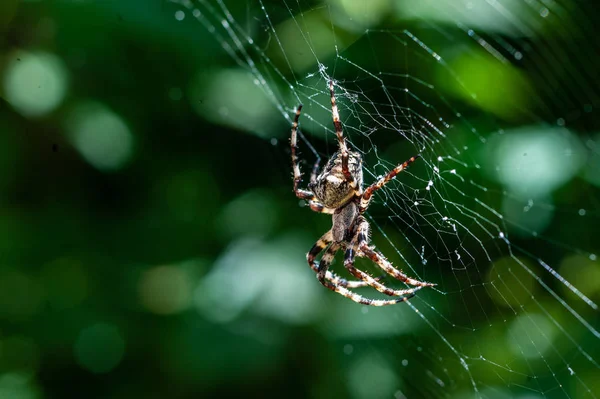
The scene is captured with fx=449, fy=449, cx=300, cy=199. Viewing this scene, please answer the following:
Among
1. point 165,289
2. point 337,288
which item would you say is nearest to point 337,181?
point 337,288

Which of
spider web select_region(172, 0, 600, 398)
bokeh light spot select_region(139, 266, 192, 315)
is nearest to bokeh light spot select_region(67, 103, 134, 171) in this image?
bokeh light spot select_region(139, 266, 192, 315)

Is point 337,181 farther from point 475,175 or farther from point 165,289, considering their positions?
point 165,289

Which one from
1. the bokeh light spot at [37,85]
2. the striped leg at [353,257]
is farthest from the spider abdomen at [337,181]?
the bokeh light spot at [37,85]

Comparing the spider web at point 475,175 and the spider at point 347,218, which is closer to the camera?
the spider at point 347,218

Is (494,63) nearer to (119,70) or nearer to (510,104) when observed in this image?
(510,104)

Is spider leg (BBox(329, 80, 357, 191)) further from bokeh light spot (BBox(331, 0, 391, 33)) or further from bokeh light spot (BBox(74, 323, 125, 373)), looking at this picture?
bokeh light spot (BBox(74, 323, 125, 373))

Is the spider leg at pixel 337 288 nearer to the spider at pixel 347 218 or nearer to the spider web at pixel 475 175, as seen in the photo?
the spider at pixel 347 218

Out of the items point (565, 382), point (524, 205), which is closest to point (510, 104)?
point (524, 205)
